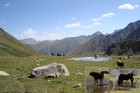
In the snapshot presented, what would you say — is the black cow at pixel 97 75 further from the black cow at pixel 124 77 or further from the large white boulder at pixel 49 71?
the large white boulder at pixel 49 71

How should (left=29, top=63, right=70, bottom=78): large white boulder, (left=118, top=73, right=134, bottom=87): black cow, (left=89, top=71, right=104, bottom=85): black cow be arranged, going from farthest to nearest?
(left=29, top=63, right=70, bottom=78): large white boulder < (left=89, top=71, right=104, bottom=85): black cow < (left=118, top=73, right=134, bottom=87): black cow

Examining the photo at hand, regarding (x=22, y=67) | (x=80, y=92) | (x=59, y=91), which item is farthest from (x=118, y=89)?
(x=22, y=67)

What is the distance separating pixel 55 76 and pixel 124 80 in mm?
16062

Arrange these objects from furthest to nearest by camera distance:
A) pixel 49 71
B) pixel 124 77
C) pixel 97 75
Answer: pixel 49 71
pixel 97 75
pixel 124 77

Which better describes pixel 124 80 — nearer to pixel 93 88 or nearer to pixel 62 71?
pixel 93 88

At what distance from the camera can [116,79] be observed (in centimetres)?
1078

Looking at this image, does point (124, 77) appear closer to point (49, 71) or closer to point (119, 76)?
point (119, 76)

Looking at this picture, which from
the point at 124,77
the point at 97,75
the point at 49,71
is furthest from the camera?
the point at 49,71

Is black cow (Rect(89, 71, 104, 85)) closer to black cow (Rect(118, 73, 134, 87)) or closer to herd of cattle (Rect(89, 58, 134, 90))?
herd of cattle (Rect(89, 58, 134, 90))

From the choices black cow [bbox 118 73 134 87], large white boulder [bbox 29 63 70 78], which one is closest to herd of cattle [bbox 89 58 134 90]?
black cow [bbox 118 73 134 87]

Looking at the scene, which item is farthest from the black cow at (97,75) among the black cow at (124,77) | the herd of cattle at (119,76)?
Result: the black cow at (124,77)

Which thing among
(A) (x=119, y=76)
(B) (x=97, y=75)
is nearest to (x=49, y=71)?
(B) (x=97, y=75)

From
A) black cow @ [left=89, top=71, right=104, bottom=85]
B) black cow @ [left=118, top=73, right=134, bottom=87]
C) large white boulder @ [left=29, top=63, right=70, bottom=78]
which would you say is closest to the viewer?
black cow @ [left=118, top=73, right=134, bottom=87]

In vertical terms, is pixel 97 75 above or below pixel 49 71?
above
